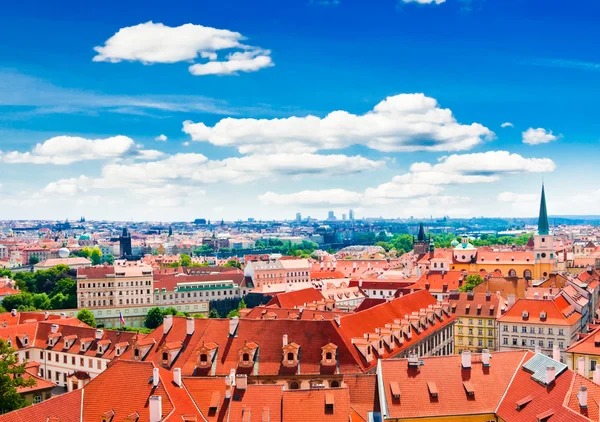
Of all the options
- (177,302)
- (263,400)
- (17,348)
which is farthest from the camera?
(177,302)

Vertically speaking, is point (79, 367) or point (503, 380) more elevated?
point (503, 380)

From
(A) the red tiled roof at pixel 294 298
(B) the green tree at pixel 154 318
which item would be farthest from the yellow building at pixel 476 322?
(B) the green tree at pixel 154 318

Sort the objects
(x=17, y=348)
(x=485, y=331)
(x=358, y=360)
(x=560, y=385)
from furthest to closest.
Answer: (x=485, y=331) → (x=17, y=348) → (x=358, y=360) → (x=560, y=385)

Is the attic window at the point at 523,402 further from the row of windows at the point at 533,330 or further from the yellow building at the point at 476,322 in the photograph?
the yellow building at the point at 476,322

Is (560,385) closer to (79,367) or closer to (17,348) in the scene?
(79,367)

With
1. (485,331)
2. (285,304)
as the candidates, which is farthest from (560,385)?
(285,304)

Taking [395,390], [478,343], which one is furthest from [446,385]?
[478,343]
